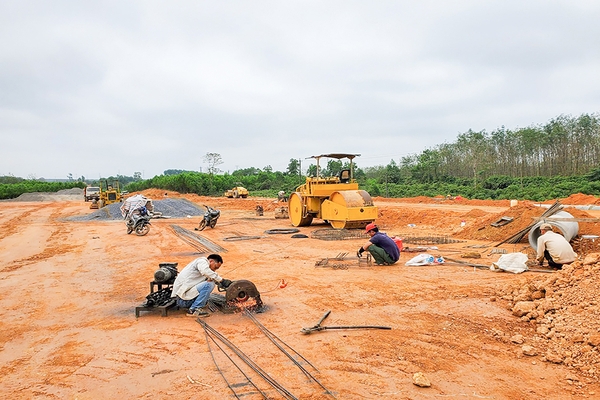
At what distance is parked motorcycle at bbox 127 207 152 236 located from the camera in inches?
680

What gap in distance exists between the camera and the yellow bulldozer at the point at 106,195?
108 ft

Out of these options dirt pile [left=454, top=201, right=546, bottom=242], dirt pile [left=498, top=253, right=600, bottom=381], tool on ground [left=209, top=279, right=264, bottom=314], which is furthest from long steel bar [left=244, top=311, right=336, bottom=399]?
dirt pile [left=454, top=201, right=546, bottom=242]

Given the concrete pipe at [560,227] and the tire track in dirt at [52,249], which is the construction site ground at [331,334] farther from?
the tire track in dirt at [52,249]

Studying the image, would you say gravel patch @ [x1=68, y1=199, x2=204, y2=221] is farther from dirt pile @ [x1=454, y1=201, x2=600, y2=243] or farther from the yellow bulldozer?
dirt pile @ [x1=454, y1=201, x2=600, y2=243]

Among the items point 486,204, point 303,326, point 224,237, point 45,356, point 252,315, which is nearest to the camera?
point 45,356

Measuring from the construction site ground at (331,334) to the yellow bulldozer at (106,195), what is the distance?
76.9ft

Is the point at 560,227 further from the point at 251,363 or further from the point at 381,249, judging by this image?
the point at 251,363

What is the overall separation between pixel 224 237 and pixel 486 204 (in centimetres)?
1941

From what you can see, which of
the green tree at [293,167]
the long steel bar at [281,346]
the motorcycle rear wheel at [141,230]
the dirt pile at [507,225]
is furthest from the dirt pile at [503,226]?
the green tree at [293,167]

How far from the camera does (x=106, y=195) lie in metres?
33.1

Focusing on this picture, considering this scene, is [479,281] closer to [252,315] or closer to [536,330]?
[536,330]

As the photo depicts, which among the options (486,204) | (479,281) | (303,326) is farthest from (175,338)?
(486,204)

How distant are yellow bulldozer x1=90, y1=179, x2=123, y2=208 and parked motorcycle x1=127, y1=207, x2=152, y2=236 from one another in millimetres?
16715

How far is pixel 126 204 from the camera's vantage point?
18375 millimetres
